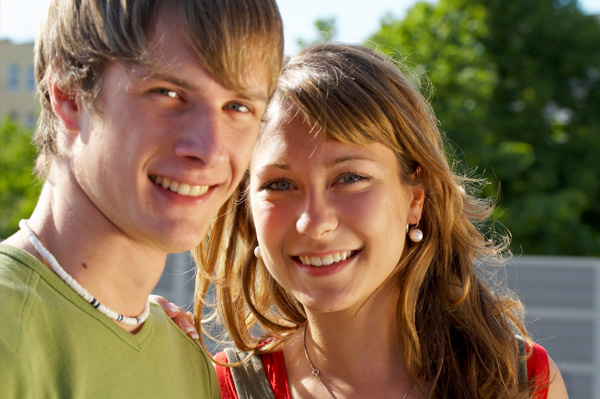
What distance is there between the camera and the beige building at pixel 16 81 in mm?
45969

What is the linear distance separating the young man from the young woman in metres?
0.61

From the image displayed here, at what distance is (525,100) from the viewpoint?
2231 cm

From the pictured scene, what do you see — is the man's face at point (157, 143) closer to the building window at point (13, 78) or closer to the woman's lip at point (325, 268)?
the woman's lip at point (325, 268)

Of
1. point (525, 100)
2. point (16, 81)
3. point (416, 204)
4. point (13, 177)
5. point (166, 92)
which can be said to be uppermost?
point (166, 92)

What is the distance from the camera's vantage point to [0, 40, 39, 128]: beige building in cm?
4597

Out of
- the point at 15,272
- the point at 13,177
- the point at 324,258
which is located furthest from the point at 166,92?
the point at 13,177

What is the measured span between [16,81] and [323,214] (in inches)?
1892

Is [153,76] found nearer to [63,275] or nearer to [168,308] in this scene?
[63,275]

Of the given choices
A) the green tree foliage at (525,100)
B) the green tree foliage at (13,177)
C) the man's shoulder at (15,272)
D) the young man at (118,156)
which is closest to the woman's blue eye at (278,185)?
the young man at (118,156)

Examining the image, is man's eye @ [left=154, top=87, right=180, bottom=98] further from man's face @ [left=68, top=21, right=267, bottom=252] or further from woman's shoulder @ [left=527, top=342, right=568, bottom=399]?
woman's shoulder @ [left=527, top=342, right=568, bottom=399]

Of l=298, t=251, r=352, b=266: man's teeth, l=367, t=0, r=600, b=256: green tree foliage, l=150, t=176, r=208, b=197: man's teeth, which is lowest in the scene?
l=367, t=0, r=600, b=256: green tree foliage

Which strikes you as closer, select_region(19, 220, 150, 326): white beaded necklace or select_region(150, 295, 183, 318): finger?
select_region(19, 220, 150, 326): white beaded necklace

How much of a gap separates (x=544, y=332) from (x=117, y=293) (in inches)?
309

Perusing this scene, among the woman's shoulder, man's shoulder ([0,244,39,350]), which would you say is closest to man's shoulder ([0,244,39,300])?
man's shoulder ([0,244,39,350])
